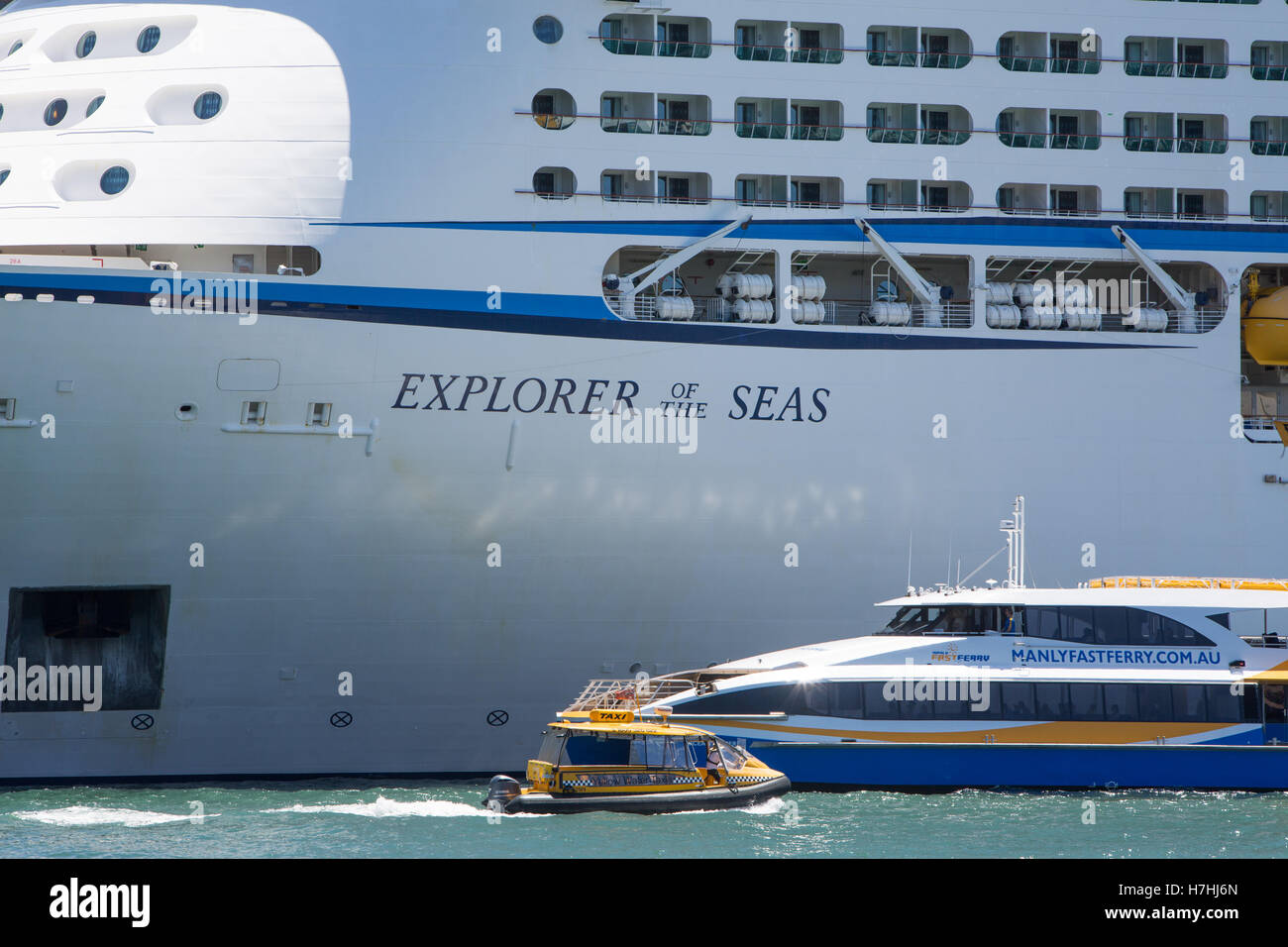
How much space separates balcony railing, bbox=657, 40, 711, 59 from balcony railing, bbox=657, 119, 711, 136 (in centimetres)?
85

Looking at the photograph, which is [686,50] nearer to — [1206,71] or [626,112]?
[626,112]

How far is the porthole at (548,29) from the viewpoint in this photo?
17531 mm

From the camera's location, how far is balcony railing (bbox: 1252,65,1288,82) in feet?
64.7

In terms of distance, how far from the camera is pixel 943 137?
1869 cm

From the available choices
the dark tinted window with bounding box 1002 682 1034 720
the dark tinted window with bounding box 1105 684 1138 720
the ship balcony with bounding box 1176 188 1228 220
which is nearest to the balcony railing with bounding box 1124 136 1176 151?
the ship balcony with bounding box 1176 188 1228 220

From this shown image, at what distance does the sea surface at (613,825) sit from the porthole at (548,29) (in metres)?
8.92

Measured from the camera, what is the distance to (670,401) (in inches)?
675

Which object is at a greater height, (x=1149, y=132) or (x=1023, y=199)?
(x=1149, y=132)

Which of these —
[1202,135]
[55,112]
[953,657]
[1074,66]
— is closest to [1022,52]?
[1074,66]

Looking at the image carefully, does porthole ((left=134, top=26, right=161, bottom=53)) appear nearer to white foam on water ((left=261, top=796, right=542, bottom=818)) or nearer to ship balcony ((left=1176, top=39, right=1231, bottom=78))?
white foam on water ((left=261, top=796, right=542, bottom=818))

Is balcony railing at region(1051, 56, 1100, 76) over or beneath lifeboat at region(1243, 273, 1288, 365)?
over

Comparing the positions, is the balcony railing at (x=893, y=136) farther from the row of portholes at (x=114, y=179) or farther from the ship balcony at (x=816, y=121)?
the row of portholes at (x=114, y=179)

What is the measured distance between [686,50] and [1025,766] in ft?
31.1

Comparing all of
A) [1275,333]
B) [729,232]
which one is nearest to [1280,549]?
[1275,333]
